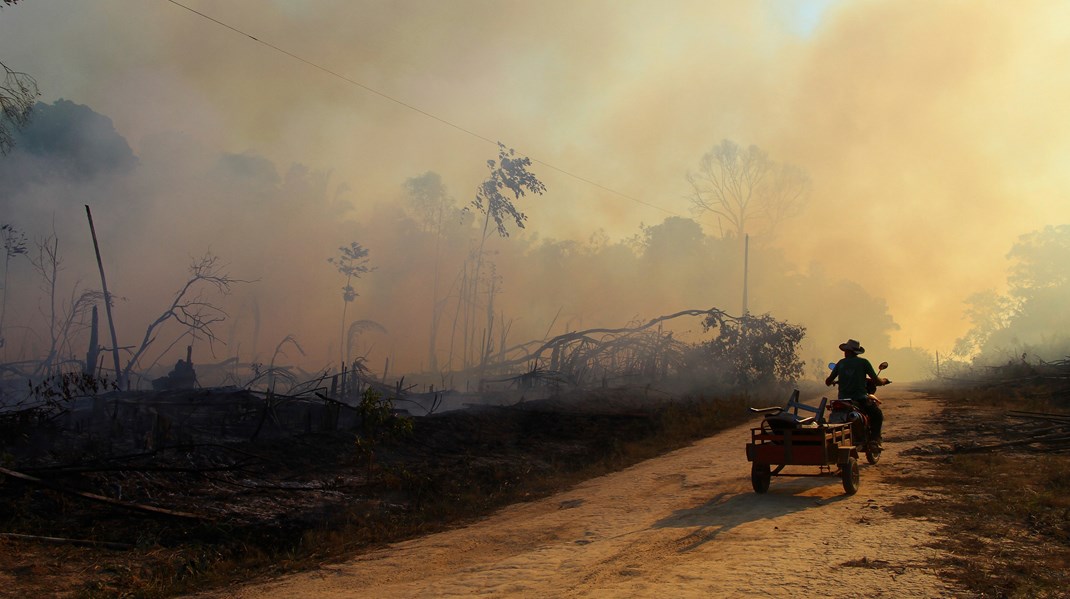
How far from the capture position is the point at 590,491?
11930mm

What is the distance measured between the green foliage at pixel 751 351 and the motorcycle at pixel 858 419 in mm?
18240

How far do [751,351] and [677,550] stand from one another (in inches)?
927

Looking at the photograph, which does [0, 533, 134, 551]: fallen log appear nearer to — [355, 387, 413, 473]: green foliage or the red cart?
[355, 387, 413, 473]: green foliage

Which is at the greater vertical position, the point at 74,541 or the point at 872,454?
the point at 872,454

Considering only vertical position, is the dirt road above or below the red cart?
below

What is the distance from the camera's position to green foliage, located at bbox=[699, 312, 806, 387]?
29.3m

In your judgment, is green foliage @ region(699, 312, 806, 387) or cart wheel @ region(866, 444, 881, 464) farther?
green foliage @ region(699, 312, 806, 387)

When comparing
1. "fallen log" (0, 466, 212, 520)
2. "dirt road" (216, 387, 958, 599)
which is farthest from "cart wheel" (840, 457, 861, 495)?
"fallen log" (0, 466, 212, 520)

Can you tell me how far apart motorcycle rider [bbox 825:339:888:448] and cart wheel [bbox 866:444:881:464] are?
0.09 metres

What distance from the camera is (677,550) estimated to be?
7.11m

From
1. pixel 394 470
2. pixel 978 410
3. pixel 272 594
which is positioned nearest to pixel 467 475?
pixel 394 470

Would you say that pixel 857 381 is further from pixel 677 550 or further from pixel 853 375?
pixel 677 550

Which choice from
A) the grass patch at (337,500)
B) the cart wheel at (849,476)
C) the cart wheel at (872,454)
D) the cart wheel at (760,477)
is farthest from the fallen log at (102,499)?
the cart wheel at (872,454)

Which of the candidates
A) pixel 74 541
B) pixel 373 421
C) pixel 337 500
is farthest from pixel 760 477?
pixel 74 541
